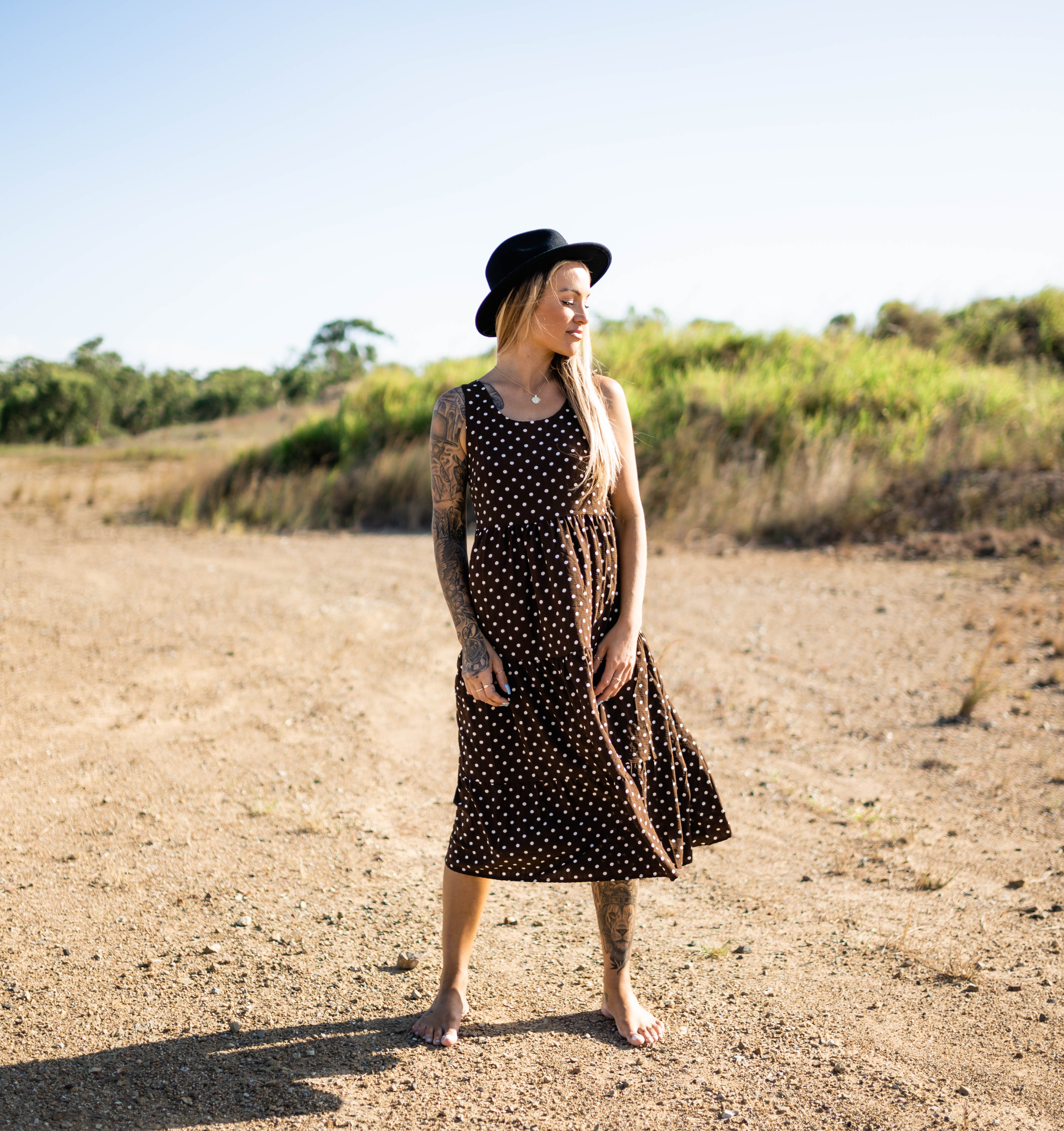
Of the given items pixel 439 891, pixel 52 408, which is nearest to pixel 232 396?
pixel 52 408

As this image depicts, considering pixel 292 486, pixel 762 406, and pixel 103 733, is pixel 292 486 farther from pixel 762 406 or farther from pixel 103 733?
pixel 103 733

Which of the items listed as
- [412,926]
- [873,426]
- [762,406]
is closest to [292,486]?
[762,406]

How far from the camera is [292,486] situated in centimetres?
1224

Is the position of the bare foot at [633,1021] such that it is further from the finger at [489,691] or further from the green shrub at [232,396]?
the green shrub at [232,396]

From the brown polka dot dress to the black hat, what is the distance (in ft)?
0.86

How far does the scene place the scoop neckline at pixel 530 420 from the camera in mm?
2365

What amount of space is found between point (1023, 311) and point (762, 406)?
7688 millimetres

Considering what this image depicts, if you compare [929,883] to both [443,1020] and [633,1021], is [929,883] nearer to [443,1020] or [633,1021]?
[633,1021]

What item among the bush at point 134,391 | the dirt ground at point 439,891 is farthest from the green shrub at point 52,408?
the dirt ground at point 439,891

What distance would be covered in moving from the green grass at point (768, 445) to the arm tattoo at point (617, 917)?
8006 mm

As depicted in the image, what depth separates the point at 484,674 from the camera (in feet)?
7.55

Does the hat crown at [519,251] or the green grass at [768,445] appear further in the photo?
the green grass at [768,445]

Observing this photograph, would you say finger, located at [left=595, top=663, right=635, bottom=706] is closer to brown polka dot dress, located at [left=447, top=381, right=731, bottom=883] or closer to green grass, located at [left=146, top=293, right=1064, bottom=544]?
brown polka dot dress, located at [left=447, top=381, right=731, bottom=883]

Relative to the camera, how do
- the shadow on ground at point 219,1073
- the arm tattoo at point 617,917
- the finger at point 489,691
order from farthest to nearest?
the arm tattoo at point 617,917
the finger at point 489,691
the shadow on ground at point 219,1073
